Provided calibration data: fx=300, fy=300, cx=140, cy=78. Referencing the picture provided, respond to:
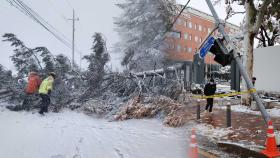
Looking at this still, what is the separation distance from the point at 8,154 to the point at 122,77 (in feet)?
5.37

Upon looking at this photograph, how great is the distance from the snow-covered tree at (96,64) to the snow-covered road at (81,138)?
1.36 feet

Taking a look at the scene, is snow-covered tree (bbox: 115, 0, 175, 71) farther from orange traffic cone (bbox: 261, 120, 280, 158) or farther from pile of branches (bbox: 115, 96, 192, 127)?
orange traffic cone (bbox: 261, 120, 280, 158)

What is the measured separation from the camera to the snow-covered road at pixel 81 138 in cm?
154

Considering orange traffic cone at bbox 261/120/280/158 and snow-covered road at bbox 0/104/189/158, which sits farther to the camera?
orange traffic cone at bbox 261/120/280/158

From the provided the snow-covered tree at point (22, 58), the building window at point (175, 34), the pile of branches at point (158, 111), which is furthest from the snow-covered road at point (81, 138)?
the building window at point (175, 34)

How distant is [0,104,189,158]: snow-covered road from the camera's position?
1.54m

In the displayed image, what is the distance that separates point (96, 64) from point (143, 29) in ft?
2.08

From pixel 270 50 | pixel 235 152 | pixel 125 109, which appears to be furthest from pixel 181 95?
pixel 270 50

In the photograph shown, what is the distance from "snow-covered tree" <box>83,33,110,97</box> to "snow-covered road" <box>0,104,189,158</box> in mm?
413

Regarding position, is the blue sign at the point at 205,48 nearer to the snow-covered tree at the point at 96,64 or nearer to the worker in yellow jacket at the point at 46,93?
the snow-covered tree at the point at 96,64

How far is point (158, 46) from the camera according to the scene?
2107 mm

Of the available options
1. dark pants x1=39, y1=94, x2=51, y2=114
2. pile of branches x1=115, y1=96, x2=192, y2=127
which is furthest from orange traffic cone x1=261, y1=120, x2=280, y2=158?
dark pants x1=39, y1=94, x2=51, y2=114

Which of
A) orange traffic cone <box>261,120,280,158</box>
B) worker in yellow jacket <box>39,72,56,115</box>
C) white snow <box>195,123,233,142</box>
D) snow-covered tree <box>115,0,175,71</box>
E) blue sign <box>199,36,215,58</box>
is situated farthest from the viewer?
white snow <box>195,123,233,142</box>

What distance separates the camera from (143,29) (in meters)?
1.99
